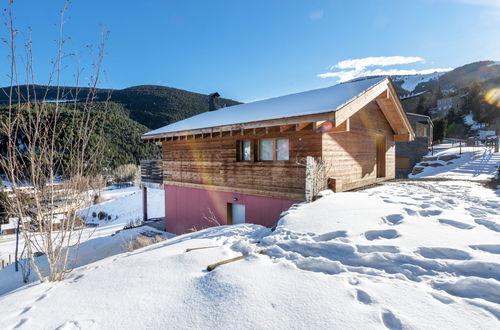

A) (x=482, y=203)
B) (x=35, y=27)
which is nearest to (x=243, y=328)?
(x=35, y=27)

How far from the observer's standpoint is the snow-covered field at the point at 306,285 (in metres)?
1.89

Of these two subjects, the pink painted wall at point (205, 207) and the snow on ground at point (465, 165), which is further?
the snow on ground at point (465, 165)

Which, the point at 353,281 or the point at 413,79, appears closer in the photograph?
the point at 353,281

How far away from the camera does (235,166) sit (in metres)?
8.98

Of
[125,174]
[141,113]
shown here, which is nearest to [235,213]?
[125,174]

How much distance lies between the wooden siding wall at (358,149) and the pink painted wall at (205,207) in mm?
2065

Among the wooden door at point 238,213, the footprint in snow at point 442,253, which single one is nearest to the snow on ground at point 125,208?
the wooden door at point 238,213

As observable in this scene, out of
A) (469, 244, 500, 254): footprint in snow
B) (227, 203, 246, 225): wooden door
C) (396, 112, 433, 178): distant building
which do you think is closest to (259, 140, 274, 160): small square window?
(227, 203, 246, 225): wooden door

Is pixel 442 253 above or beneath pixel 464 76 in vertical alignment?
beneath

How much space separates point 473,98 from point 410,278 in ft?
171

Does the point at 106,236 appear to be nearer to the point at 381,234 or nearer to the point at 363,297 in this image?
the point at 381,234

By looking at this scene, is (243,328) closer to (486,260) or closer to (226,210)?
(486,260)

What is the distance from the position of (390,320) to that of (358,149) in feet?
27.5

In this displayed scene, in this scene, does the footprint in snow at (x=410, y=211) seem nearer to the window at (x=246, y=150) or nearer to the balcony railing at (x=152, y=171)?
the window at (x=246, y=150)
